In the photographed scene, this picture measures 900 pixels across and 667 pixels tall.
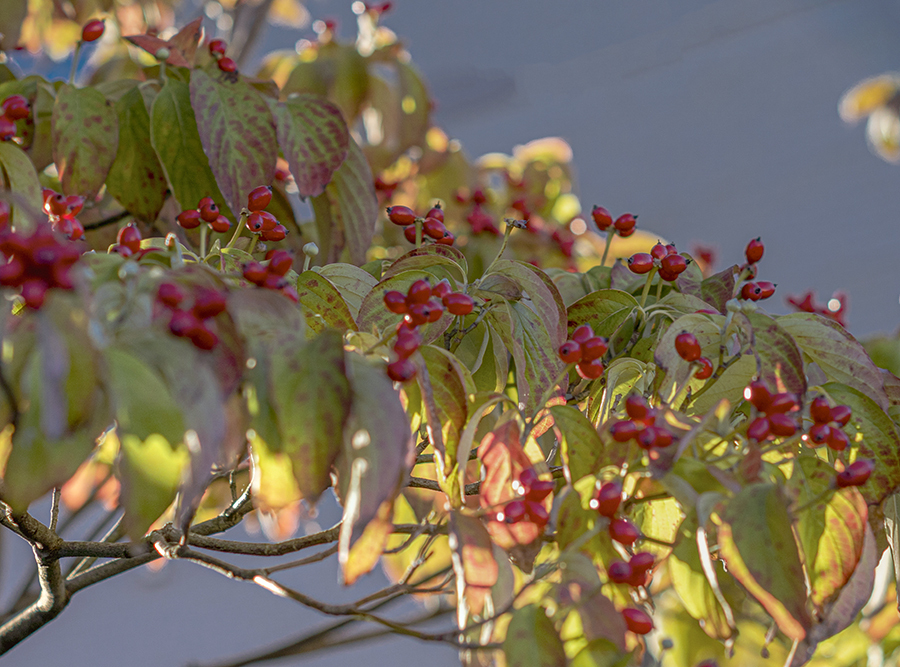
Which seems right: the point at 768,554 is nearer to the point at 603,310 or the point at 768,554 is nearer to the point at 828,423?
the point at 828,423

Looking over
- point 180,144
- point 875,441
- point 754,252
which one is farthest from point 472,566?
point 180,144

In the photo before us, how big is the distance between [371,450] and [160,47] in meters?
0.81

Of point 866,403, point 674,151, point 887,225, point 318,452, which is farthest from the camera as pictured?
point 674,151

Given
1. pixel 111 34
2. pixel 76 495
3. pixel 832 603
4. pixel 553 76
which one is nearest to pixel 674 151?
pixel 553 76

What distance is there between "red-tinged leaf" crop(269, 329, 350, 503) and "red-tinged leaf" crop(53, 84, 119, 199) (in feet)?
1.91

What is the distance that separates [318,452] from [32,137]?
868 millimetres

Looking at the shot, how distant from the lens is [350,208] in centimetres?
109

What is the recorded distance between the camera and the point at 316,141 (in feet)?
3.18

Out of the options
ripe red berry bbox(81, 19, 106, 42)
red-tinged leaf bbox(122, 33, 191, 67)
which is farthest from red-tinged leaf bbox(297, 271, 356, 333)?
ripe red berry bbox(81, 19, 106, 42)

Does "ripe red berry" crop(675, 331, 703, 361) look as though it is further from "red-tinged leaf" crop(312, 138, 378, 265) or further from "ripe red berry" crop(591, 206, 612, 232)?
"red-tinged leaf" crop(312, 138, 378, 265)

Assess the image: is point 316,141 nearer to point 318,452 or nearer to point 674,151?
point 318,452

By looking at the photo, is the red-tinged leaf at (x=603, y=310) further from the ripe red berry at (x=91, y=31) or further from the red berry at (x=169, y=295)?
the ripe red berry at (x=91, y=31)

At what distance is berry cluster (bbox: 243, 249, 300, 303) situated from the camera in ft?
1.97

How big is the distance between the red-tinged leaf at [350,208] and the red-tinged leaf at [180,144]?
159 millimetres
